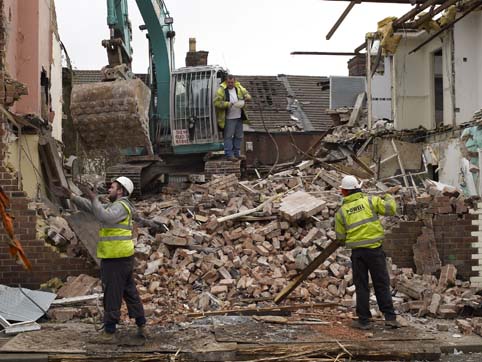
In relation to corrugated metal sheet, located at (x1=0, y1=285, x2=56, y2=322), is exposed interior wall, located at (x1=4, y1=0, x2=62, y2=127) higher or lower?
higher

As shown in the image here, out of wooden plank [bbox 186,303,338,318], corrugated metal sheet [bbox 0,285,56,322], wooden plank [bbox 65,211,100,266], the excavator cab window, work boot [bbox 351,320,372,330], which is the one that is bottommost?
work boot [bbox 351,320,372,330]

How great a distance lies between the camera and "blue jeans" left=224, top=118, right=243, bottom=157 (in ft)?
47.6

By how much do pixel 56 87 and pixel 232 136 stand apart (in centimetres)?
432

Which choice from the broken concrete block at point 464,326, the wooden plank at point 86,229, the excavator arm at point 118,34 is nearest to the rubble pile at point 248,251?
the broken concrete block at point 464,326

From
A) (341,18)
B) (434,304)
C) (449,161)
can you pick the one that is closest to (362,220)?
(434,304)

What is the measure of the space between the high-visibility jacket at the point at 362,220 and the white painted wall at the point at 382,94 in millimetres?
8858

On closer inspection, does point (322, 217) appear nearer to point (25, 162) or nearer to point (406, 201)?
point (406, 201)

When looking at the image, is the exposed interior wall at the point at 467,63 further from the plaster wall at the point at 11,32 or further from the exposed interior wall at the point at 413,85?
the plaster wall at the point at 11,32

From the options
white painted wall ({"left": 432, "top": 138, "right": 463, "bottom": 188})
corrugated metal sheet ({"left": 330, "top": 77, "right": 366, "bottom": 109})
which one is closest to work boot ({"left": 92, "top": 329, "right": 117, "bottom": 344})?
white painted wall ({"left": 432, "top": 138, "right": 463, "bottom": 188})

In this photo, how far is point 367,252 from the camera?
727cm

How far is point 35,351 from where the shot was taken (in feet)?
20.3

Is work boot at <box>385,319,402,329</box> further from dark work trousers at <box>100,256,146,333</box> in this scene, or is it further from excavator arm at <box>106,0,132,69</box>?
excavator arm at <box>106,0,132,69</box>

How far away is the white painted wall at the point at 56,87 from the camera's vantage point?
11641 mm

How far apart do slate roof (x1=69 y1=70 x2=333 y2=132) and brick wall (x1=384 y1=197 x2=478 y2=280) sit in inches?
525
